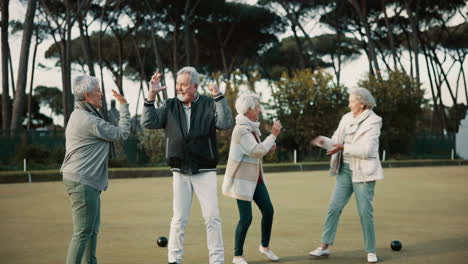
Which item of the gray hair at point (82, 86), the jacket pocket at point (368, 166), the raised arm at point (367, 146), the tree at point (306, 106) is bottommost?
the jacket pocket at point (368, 166)

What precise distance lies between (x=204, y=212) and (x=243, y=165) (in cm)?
67

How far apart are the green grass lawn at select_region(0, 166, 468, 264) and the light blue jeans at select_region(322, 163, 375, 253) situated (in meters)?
0.21

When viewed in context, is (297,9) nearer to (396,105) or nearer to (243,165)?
(396,105)

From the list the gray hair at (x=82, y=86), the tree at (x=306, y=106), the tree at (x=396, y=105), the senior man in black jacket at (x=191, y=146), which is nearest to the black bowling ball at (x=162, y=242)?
the senior man in black jacket at (x=191, y=146)

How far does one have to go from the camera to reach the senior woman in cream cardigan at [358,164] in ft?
18.6

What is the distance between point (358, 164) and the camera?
18.8ft

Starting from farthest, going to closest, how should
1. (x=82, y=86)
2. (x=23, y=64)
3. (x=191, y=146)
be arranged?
(x=23, y=64)
(x=191, y=146)
(x=82, y=86)

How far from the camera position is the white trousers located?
16.1 ft

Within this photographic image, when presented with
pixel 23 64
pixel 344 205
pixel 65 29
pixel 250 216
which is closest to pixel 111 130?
pixel 250 216

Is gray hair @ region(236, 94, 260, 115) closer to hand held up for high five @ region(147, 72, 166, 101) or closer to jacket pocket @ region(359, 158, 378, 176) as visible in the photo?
hand held up for high five @ region(147, 72, 166, 101)

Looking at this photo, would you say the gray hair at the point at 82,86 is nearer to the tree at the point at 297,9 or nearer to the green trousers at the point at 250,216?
the green trousers at the point at 250,216

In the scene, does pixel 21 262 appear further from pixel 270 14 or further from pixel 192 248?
pixel 270 14

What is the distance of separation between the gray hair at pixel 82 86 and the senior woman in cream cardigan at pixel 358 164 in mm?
2356

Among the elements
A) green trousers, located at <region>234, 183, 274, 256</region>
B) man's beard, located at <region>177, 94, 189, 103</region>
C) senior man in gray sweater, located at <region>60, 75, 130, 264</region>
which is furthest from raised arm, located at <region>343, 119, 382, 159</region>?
senior man in gray sweater, located at <region>60, 75, 130, 264</region>
